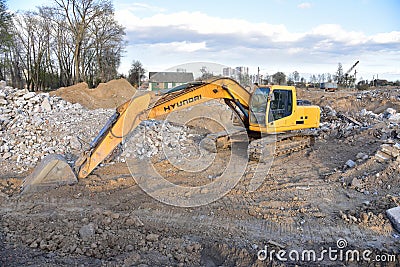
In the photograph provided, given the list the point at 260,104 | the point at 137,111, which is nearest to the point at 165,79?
the point at 137,111

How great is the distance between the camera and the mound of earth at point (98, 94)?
59.9ft

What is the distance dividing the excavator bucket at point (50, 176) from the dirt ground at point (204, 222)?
17 cm

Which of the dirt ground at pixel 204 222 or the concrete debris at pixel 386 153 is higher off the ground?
the concrete debris at pixel 386 153

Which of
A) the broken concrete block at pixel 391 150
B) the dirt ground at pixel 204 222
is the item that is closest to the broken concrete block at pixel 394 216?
the dirt ground at pixel 204 222

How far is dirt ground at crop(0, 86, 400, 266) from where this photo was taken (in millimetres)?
4156

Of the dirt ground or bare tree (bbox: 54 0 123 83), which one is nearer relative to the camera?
the dirt ground

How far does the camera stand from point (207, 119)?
1361 centimetres

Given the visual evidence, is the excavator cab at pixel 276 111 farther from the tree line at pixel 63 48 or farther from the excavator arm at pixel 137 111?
the tree line at pixel 63 48

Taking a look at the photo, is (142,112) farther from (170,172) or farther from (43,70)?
(43,70)

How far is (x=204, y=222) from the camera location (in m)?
5.16

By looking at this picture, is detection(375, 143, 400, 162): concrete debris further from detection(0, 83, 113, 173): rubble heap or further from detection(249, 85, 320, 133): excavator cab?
detection(0, 83, 113, 173): rubble heap

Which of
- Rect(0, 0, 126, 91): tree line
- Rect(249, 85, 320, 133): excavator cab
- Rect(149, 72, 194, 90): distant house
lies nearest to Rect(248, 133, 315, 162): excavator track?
Rect(249, 85, 320, 133): excavator cab

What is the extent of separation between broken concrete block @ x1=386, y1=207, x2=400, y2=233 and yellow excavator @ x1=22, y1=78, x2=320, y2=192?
11.9 feet

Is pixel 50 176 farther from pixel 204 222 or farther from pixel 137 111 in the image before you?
pixel 204 222
